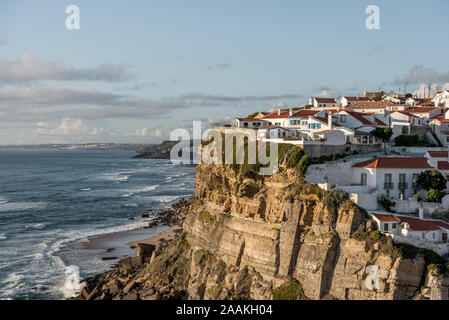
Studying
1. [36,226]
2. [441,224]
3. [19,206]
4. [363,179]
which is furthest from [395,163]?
[19,206]

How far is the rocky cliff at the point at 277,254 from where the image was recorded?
25953 mm

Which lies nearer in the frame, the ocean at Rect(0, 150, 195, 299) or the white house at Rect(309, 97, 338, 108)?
the ocean at Rect(0, 150, 195, 299)

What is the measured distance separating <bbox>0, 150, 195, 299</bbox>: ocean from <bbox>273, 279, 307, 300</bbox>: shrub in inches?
750

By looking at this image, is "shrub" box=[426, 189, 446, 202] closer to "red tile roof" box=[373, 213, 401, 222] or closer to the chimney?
the chimney

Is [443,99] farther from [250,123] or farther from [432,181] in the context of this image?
[432,181]

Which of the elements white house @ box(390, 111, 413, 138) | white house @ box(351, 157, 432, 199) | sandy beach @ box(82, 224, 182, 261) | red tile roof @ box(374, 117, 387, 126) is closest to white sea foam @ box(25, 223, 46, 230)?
sandy beach @ box(82, 224, 182, 261)

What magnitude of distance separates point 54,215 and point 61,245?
1853cm

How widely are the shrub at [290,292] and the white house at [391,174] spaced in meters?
8.77

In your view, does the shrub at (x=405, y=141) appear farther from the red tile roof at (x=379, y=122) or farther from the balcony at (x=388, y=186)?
the balcony at (x=388, y=186)

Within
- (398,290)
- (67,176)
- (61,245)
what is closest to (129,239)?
(61,245)

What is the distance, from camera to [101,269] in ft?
149

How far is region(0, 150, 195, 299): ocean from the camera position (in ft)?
140

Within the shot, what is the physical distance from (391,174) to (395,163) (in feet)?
3.52

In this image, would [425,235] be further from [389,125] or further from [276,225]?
[389,125]
